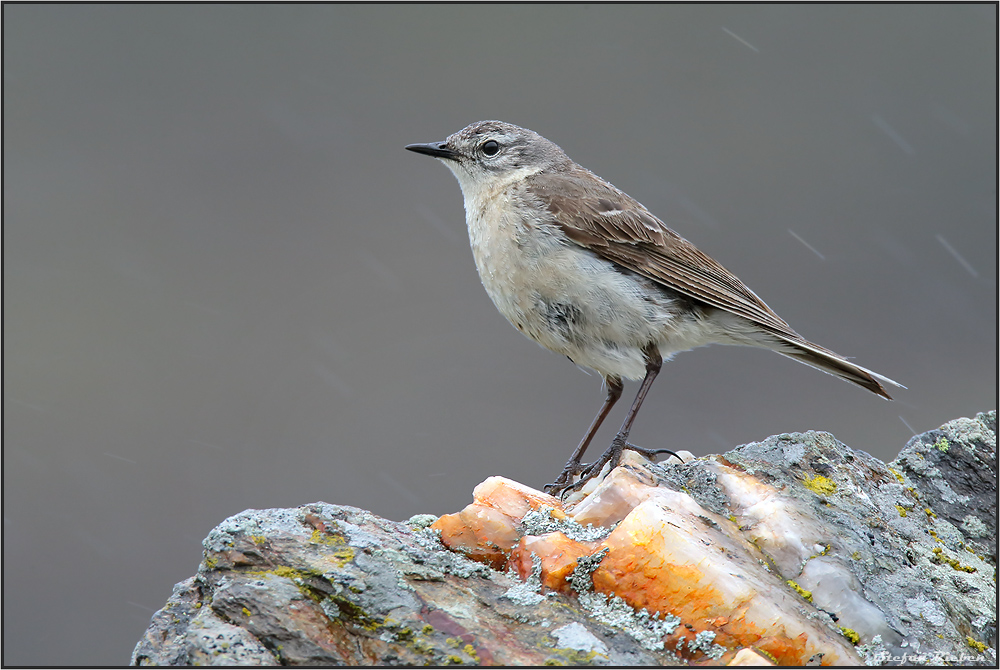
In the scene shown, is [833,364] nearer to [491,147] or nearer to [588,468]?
[588,468]

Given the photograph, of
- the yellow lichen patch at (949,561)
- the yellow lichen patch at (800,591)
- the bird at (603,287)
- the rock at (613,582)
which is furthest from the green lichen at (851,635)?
the bird at (603,287)

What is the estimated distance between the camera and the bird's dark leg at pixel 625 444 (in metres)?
4.30

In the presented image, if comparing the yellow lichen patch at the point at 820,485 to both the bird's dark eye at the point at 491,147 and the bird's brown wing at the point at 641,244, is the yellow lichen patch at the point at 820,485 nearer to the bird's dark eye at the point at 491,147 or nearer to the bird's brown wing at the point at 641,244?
the bird's brown wing at the point at 641,244

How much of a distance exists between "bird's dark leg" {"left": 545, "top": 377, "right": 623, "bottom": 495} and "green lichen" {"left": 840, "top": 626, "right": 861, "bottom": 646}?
188 cm

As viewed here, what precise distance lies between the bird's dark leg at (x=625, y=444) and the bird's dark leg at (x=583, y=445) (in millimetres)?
10

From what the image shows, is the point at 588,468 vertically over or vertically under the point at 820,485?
under

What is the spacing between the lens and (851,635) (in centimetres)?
263

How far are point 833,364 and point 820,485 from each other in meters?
1.69

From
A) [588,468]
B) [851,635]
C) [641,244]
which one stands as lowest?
[588,468]

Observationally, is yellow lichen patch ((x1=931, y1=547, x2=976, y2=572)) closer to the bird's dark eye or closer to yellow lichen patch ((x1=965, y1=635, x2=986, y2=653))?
yellow lichen patch ((x1=965, y1=635, x2=986, y2=653))

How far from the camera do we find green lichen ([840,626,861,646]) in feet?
8.57

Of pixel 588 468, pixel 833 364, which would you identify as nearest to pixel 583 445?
pixel 588 468

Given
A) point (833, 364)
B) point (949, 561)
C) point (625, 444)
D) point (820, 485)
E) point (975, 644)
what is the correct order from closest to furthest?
point (975, 644)
point (949, 561)
point (820, 485)
point (625, 444)
point (833, 364)

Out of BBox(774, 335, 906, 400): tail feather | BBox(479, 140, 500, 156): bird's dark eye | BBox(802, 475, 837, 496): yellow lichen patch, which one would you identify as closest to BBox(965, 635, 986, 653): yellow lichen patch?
BBox(802, 475, 837, 496): yellow lichen patch
